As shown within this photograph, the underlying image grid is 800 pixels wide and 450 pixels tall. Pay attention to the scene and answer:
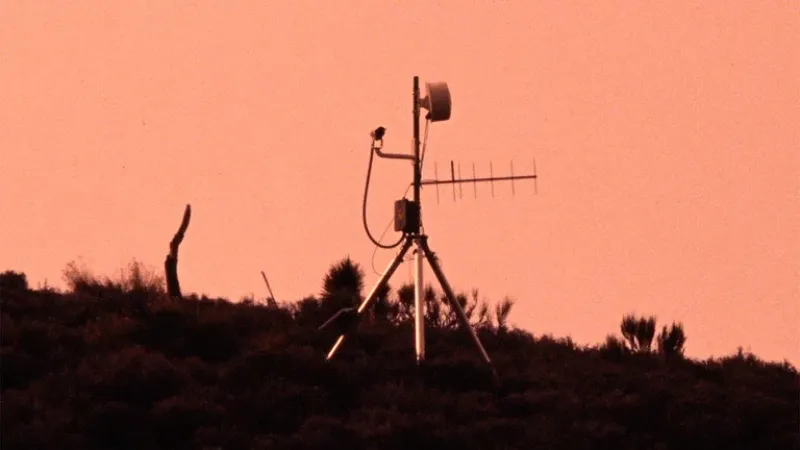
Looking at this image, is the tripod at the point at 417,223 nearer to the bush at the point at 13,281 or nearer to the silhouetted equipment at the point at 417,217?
the silhouetted equipment at the point at 417,217

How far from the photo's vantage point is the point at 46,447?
17.7 meters

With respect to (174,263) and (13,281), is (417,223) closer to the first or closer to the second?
(174,263)

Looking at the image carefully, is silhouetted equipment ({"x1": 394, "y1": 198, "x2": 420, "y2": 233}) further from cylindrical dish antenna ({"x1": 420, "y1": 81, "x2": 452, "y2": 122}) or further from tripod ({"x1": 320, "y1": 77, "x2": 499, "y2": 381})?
cylindrical dish antenna ({"x1": 420, "y1": 81, "x2": 452, "y2": 122})

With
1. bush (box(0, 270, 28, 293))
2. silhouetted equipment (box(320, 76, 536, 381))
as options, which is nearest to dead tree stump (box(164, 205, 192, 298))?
bush (box(0, 270, 28, 293))

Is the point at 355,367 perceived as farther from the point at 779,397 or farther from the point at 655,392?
the point at 779,397

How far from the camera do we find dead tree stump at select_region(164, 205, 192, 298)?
25.6m

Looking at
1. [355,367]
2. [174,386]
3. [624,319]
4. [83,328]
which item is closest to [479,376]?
[355,367]

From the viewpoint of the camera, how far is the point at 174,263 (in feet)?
84.7

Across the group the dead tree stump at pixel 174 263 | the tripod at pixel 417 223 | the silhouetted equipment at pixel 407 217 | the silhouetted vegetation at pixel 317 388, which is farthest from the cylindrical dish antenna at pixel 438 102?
the dead tree stump at pixel 174 263

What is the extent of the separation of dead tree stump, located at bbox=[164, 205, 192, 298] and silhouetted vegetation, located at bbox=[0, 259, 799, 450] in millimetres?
262

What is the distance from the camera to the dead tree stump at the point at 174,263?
25641 millimetres

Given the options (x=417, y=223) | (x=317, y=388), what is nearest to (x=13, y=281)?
(x=317, y=388)

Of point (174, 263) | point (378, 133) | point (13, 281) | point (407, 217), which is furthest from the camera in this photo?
point (13, 281)

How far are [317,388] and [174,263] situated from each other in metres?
6.33
